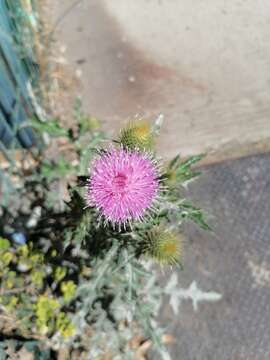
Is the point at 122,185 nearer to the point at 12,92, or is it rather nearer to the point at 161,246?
the point at 161,246

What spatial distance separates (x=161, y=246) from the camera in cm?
241

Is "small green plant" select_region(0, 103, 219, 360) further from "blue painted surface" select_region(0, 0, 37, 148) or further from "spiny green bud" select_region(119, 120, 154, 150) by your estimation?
"blue painted surface" select_region(0, 0, 37, 148)

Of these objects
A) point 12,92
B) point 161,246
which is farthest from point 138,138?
point 12,92

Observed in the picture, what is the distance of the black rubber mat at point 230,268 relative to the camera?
331 centimetres

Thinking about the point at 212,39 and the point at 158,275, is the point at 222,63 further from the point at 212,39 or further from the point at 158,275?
the point at 158,275

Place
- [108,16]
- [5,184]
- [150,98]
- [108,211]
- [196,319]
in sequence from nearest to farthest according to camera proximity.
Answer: [108,211]
[196,319]
[5,184]
[150,98]
[108,16]

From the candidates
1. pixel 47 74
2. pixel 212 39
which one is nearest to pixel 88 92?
pixel 47 74

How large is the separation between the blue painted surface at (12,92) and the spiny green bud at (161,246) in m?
1.46

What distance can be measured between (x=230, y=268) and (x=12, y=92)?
5.84 ft

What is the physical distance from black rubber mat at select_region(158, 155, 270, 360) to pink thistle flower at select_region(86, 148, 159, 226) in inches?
42.9

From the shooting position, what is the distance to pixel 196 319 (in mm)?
3387

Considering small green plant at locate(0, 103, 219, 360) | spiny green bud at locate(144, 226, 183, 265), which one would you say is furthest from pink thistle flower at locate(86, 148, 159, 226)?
spiny green bud at locate(144, 226, 183, 265)

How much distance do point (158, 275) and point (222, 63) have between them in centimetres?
178

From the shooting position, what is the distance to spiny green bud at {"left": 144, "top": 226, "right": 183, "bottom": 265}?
2.40 metres
